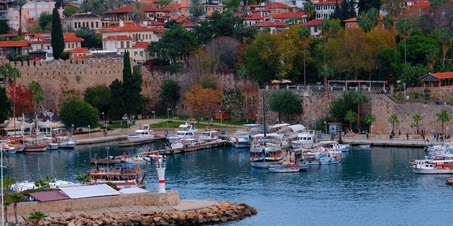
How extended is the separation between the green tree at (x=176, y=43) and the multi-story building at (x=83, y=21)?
25.4 m

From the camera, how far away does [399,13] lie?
333ft

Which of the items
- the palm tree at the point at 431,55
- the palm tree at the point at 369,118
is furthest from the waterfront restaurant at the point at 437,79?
the palm tree at the point at 369,118

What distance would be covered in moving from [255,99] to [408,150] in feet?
69.6

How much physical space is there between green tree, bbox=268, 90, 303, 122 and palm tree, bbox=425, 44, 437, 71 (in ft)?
42.2

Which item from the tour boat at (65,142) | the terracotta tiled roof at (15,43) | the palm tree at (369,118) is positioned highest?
the terracotta tiled roof at (15,43)

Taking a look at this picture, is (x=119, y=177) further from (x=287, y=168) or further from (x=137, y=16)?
(x=137, y=16)

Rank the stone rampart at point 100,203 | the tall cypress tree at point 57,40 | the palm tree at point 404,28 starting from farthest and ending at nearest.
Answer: the tall cypress tree at point 57,40 < the palm tree at point 404,28 < the stone rampart at point 100,203

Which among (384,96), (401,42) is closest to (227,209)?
(384,96)

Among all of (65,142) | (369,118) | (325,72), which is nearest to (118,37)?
(65,142)

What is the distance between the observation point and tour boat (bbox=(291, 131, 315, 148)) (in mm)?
76625

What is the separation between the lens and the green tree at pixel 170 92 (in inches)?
3706

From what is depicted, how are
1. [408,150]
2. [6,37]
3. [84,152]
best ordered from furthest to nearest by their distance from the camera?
[6,37], [84,152], [408,150]

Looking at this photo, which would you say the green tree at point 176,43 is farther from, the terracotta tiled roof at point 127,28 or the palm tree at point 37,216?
the palm tree at point 37,216

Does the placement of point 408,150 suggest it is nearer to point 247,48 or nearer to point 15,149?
point 247,48
